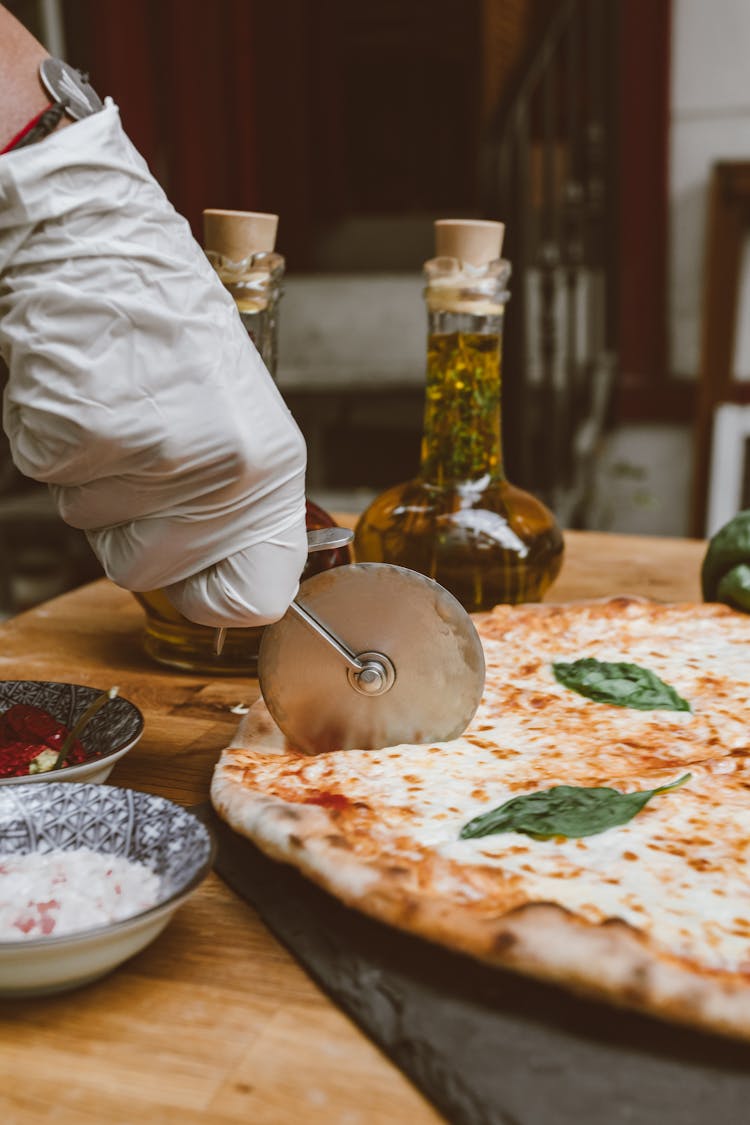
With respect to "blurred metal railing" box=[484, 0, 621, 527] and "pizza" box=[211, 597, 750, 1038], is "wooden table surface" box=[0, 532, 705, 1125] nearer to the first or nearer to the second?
"pizza" box=[211, 597, 750, 1038]

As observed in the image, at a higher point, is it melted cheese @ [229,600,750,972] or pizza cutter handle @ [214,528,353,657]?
pizza cutter handle @ [214,528,353,657]

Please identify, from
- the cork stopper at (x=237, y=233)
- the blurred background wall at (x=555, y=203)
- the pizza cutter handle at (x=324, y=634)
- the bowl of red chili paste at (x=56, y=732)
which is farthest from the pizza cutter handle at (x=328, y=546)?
the blurred background wall at (x=555, y=203)

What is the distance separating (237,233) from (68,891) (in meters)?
0.70

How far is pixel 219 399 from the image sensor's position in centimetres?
85

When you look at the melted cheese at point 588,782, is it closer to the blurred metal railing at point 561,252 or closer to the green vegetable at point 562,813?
the green vegetable at point 562,813

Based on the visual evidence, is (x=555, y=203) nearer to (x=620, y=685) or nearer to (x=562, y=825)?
(x=620, y=685)

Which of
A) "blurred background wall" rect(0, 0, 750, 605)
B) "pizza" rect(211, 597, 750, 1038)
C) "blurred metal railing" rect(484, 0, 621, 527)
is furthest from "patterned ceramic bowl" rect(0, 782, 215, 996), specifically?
"blurred background wall" rect(0, 0, 750, 605)

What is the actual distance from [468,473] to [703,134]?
3.76m

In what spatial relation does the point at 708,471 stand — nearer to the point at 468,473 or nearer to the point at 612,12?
the point at 612,12

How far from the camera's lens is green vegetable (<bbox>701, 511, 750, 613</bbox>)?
1.40 m

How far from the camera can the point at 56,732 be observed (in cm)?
96

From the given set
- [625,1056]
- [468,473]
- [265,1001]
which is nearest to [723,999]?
[625,1056]

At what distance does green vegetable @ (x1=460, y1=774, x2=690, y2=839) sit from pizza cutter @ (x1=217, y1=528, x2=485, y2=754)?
0.14 metres

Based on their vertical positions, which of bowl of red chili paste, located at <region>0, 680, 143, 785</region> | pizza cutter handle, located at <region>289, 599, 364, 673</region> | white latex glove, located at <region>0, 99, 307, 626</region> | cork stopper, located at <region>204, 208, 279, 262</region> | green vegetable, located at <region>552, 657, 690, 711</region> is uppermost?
cork stopper, located at <region>204, 208, 279, 262</region>
